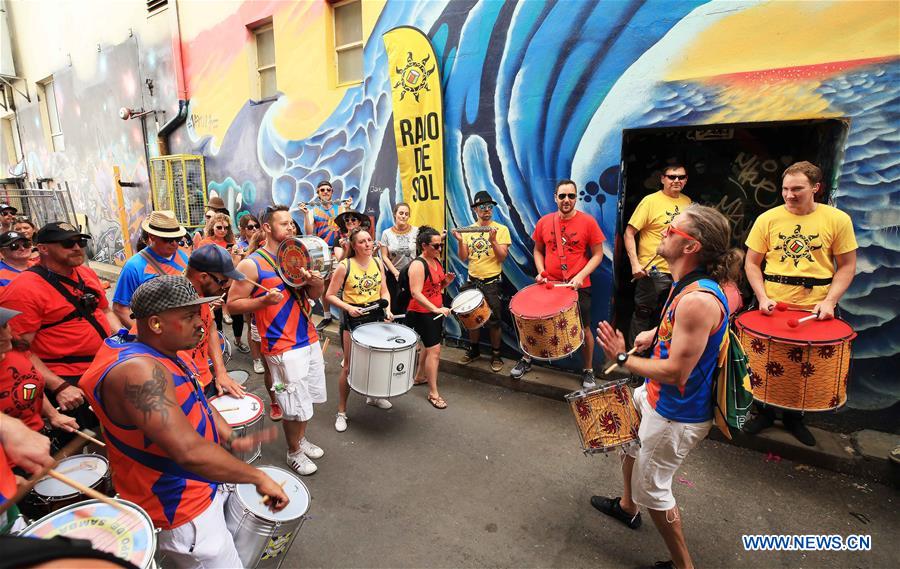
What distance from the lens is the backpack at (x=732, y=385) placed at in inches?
95.2

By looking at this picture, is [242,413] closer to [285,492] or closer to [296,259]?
[285,492]

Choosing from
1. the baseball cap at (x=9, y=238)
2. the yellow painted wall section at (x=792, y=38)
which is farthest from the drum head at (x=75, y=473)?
the yellow painted wall section at (x=792, y=38)

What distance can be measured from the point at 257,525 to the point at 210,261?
5.32 ft

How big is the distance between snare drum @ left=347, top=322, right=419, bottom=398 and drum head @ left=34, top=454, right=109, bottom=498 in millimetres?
1949

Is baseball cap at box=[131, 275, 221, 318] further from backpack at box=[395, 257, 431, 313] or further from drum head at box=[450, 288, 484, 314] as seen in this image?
drum head at box=[450, 288, 484, 314]

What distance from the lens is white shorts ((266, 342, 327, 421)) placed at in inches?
145

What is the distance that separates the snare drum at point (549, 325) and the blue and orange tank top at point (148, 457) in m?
2.83

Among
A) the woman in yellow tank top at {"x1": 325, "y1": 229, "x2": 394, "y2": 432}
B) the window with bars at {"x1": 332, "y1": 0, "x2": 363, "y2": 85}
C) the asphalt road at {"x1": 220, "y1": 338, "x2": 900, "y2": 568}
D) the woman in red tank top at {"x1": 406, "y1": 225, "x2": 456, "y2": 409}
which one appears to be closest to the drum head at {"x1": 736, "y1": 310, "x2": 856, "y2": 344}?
the asphalt road at {"x1": 220, "y1": 338, "x2": 900, "y2": 568}

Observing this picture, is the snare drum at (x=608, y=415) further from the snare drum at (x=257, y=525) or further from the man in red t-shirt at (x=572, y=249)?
the man in red t-shirt at (x=572, y=249)

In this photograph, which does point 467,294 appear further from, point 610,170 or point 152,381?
point 152,381

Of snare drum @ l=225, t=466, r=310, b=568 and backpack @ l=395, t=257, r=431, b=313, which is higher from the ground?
backpack @ l=395, t=257, r=431, b=313

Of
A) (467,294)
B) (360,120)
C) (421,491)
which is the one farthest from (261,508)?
(360,120)

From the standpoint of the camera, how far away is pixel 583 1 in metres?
4.85

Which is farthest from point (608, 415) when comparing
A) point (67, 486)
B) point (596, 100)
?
point (596, 100)
